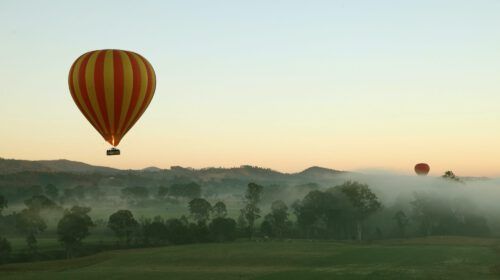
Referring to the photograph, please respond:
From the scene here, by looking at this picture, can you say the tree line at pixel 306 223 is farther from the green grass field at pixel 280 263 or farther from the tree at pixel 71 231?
the green grass field at pixel 280 263

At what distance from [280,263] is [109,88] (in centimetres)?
3886

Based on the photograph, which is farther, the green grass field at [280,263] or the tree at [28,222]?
the tree at [28,222]

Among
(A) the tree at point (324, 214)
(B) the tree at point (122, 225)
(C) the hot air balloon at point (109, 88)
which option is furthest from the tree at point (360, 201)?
(C) the hot air balloon at point (109, 88)

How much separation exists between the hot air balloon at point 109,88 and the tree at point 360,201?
99.0 metres

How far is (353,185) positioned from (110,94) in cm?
10583

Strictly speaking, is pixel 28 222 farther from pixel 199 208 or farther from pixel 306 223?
pixel 306 223

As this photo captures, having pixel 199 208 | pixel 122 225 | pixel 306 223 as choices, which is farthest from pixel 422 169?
pixel 122 225

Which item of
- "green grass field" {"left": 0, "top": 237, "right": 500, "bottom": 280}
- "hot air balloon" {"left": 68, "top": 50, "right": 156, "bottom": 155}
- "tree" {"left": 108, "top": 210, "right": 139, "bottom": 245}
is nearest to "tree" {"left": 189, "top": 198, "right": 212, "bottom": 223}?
"tree" {"left": 108, "top": 210, "right": 139, "bottom": 245}

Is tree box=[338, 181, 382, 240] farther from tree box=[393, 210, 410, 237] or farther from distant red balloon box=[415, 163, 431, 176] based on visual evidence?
distant red balloon box=[415, 163, 431, 176]

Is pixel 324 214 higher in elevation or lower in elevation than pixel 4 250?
higher

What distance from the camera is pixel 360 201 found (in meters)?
144

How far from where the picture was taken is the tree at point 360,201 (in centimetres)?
14312

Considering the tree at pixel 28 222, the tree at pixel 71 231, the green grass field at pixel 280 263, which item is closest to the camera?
the green grass field at pixel 280 263

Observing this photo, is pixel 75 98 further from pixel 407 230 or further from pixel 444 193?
pixel 444 193
